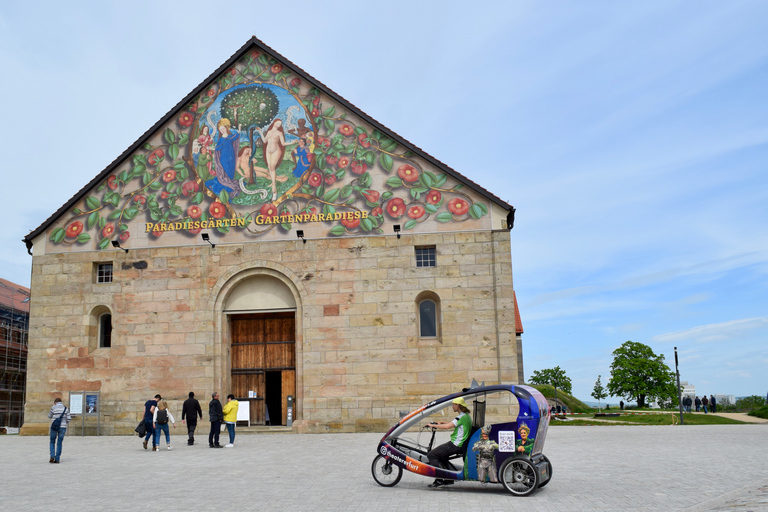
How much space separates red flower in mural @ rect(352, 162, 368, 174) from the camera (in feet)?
85.6

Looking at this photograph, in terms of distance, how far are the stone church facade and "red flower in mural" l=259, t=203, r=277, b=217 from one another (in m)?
0.08

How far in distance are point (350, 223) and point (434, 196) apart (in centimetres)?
336

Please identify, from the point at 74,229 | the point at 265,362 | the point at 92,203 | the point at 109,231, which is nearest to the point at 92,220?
the point at 92,203

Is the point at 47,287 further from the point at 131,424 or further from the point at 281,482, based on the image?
the point at 281,482

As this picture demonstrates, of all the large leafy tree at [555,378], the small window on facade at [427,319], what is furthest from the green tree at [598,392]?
the small window on facade at [427,319]

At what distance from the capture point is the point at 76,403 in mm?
25484

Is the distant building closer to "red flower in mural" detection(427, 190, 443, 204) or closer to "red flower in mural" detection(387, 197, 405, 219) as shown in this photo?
"red flower in mural" detection(387, 197, 405, 219)

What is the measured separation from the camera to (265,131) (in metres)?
27.1

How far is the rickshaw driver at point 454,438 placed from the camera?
37.0 ft

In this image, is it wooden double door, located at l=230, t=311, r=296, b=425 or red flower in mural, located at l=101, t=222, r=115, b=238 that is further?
red flower in mural, located at l=101, t=222, r=115, b=238

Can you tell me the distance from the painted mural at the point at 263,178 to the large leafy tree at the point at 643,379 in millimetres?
42926

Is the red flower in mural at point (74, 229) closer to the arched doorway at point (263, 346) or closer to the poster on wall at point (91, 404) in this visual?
the poster on wall at point (91, 404)

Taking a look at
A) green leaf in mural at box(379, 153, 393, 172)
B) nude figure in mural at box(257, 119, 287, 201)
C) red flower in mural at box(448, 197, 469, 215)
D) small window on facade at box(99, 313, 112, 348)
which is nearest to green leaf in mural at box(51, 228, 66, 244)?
small window on facade at box(99, 313, 112, 348)

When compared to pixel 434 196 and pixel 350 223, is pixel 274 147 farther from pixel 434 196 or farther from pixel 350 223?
pixel 434 196
